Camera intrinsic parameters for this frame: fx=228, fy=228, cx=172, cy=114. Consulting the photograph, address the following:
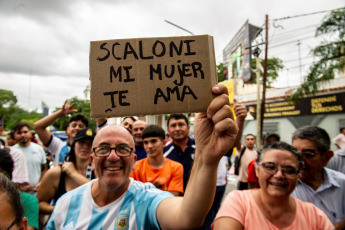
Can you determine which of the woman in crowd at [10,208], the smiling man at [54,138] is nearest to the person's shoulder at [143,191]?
the woman in crowd at [10,208]

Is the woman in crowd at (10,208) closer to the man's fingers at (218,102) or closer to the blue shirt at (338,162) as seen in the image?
the man's fingers at (218,102)

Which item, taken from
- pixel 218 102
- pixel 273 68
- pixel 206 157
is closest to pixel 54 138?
pixel 206 157

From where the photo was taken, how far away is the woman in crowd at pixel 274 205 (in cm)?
162

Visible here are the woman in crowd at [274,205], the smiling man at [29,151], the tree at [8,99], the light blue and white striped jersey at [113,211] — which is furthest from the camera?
the tree at [8,99]

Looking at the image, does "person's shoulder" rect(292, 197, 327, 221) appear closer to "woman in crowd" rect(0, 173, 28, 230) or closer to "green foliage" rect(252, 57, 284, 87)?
"woman in crowd" rect(0, 173, 28, 230)

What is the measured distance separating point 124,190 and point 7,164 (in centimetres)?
138

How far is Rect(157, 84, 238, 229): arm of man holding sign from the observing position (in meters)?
1.11

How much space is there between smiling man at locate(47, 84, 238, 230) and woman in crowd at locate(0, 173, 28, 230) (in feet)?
1.70

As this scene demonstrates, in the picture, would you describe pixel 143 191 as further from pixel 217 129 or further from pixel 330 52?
pixel 330 52

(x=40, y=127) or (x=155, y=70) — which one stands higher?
(x=155, y=70)

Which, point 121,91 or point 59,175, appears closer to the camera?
point 121,91

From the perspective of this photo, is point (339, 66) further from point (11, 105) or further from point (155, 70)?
point (11, 105)

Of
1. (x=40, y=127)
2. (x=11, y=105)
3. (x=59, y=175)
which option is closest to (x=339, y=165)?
(x=59, y=175)

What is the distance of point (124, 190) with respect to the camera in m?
1.71
